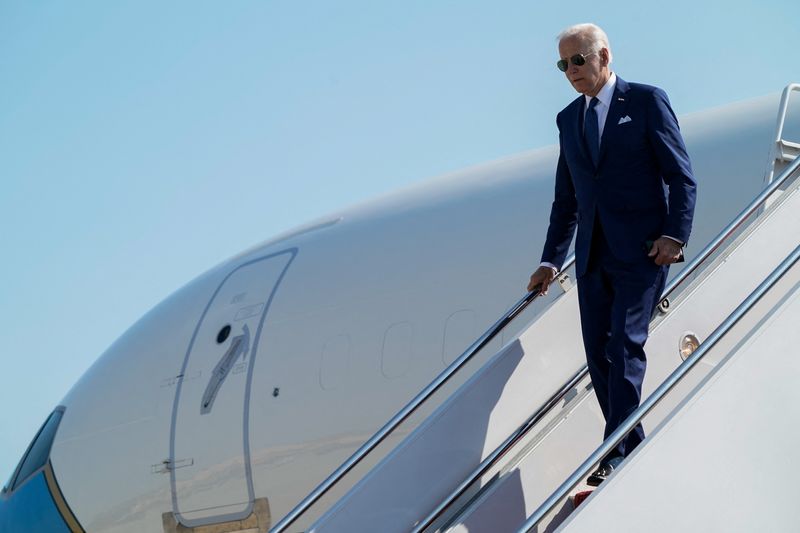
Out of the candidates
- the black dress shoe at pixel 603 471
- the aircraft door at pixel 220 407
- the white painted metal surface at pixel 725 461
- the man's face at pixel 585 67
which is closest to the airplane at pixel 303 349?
the aircraft door at pixel 220 407

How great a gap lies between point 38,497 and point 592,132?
6889mm

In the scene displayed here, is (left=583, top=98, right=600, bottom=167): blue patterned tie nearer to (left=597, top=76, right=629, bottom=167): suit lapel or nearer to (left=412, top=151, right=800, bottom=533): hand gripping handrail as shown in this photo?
(left=597, top=76, right=629, bottom=167): suit lapel

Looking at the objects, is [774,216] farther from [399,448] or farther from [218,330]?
[218,330]

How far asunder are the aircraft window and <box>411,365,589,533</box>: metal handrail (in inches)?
254

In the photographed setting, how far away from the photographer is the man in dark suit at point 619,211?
11.4 feet

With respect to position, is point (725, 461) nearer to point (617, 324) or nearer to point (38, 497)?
point (617, 324)

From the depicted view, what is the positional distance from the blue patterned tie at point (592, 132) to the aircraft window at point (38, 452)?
6875mm

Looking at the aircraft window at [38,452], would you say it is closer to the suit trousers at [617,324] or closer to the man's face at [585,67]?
the suit trousers at [617,324]

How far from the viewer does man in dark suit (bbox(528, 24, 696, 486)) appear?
3.47m

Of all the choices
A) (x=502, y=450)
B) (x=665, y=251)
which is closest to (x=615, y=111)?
(x=665, y=251)

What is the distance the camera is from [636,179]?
12.0ft

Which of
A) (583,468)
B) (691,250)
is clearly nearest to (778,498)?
(583,468)

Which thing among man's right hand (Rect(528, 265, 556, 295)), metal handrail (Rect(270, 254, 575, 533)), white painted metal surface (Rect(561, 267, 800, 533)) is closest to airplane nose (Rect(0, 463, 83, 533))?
metal handrail (Rect(270, 254, 575, 533))

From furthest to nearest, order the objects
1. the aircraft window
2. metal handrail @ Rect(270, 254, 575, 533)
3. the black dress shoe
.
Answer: the aircraft window < metal handrail @ Rect(270, 254, 575, 533) < the black dress shoe
